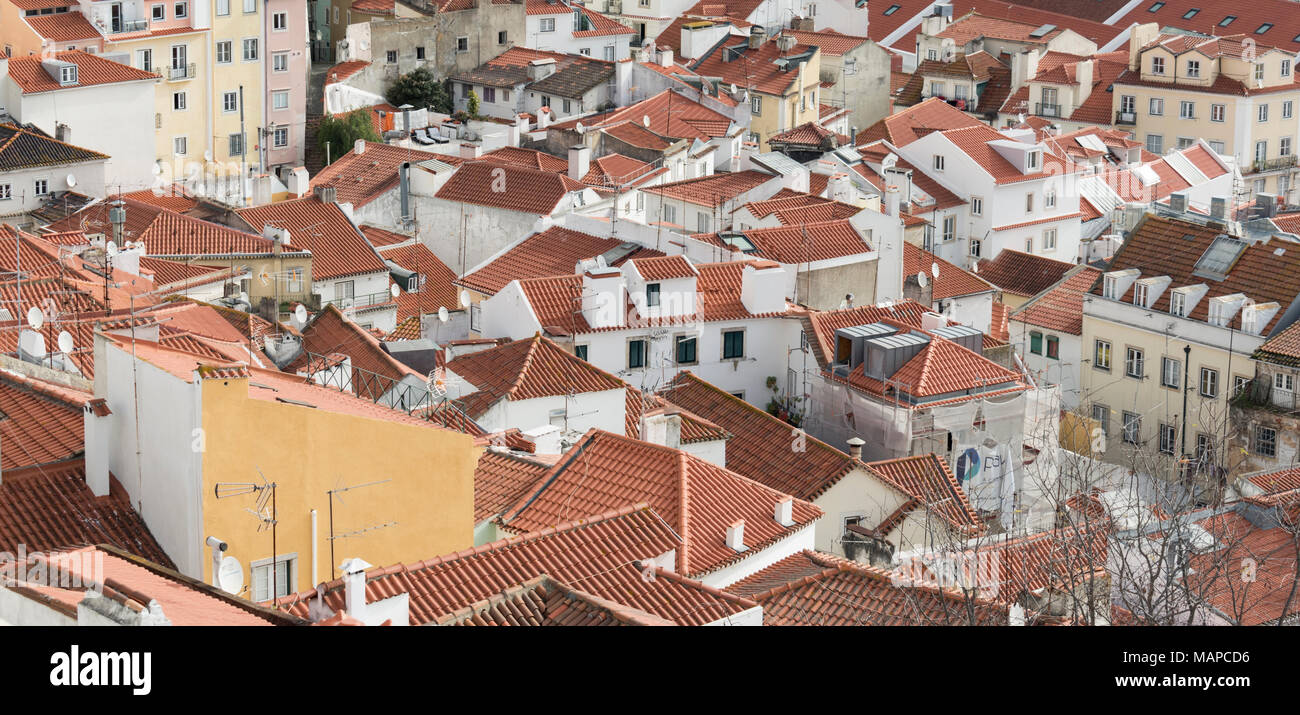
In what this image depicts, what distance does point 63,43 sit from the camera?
5541 cm

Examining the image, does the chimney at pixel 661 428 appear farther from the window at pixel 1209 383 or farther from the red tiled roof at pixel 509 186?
the red tiled roof at pixel 509 186

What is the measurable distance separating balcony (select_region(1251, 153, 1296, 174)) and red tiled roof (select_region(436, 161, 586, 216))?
32.3 meters

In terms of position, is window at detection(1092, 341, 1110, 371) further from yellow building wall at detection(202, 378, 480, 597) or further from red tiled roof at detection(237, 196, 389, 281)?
yellow building wall at detection(202, 378, 480, 597)

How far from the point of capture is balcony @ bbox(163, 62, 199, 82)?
57.8m

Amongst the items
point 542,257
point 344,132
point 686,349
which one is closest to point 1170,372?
point 686,349

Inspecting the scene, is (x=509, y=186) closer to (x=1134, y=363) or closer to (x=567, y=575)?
(x=1134, y=363)

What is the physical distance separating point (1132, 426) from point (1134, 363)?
10.1 feet

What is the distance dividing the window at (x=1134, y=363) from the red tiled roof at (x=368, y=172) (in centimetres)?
1726

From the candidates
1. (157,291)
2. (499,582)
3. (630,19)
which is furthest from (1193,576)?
(630,19)

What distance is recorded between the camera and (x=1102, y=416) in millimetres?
41844

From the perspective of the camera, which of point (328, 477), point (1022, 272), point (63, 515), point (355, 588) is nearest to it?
point (355, 588)
